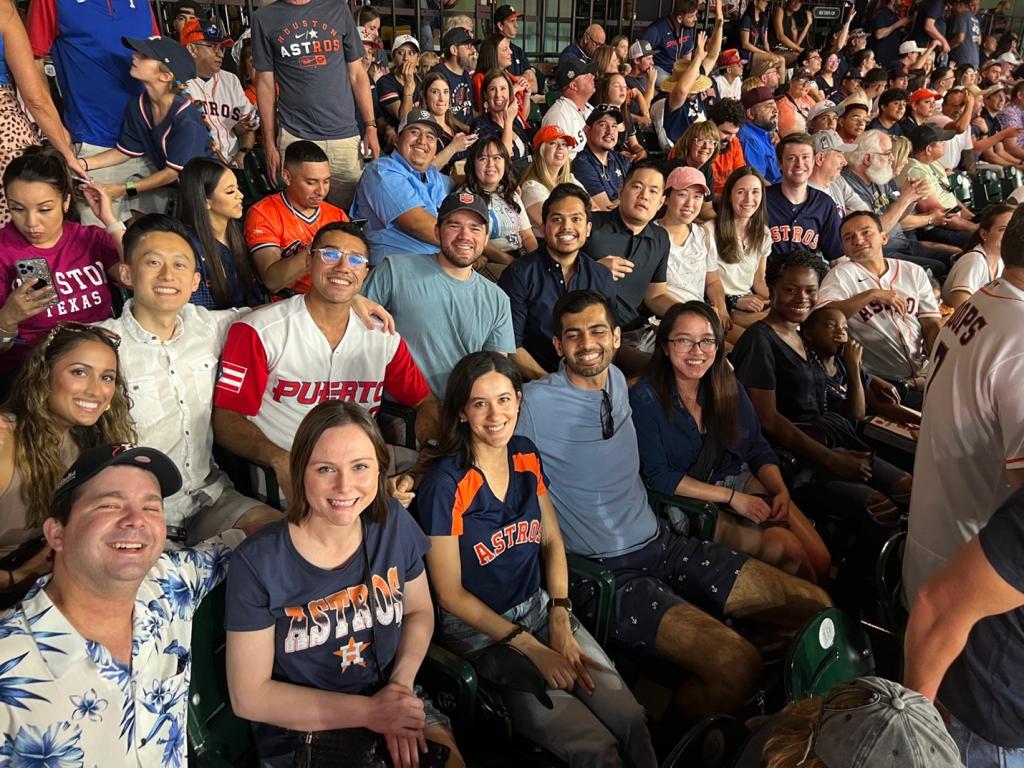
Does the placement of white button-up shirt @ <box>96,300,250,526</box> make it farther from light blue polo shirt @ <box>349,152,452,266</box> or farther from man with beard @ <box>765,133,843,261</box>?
man with beard @ <box>765,133,843,261</box>

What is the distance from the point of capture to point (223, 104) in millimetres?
5465

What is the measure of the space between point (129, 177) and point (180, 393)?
88.4 inches

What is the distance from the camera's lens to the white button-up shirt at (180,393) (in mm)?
2572

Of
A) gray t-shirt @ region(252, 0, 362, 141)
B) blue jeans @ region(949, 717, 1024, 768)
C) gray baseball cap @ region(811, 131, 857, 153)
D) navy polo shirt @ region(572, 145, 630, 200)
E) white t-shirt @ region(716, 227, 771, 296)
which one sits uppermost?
gray t-shirt @ region(252, 0, 362, 141)

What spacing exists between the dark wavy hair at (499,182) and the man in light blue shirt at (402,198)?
28 centimetres

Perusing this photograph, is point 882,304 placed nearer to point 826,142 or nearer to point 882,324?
point 882,324

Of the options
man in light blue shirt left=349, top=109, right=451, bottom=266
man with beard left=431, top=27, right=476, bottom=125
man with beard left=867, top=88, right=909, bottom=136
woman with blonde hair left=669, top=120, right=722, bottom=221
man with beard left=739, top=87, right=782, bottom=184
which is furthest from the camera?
man with beard left=867, top=88, right=909, bottom=136

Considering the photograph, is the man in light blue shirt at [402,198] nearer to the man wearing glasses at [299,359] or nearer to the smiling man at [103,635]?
the man wearing glasses at [299,359]

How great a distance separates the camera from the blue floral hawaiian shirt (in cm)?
142

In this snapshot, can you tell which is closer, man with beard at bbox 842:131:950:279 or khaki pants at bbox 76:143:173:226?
khaki pants at bbox 76:143:173:226

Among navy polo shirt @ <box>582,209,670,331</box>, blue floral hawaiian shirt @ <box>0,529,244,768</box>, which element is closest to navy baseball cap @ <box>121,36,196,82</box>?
navy polo shirt @ <box>582,209,670,331</box>

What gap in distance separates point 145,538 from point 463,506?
0.96m

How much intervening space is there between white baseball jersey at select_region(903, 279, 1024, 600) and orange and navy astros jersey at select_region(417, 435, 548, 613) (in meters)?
1.08

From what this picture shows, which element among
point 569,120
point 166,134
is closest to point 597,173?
point 569,120
